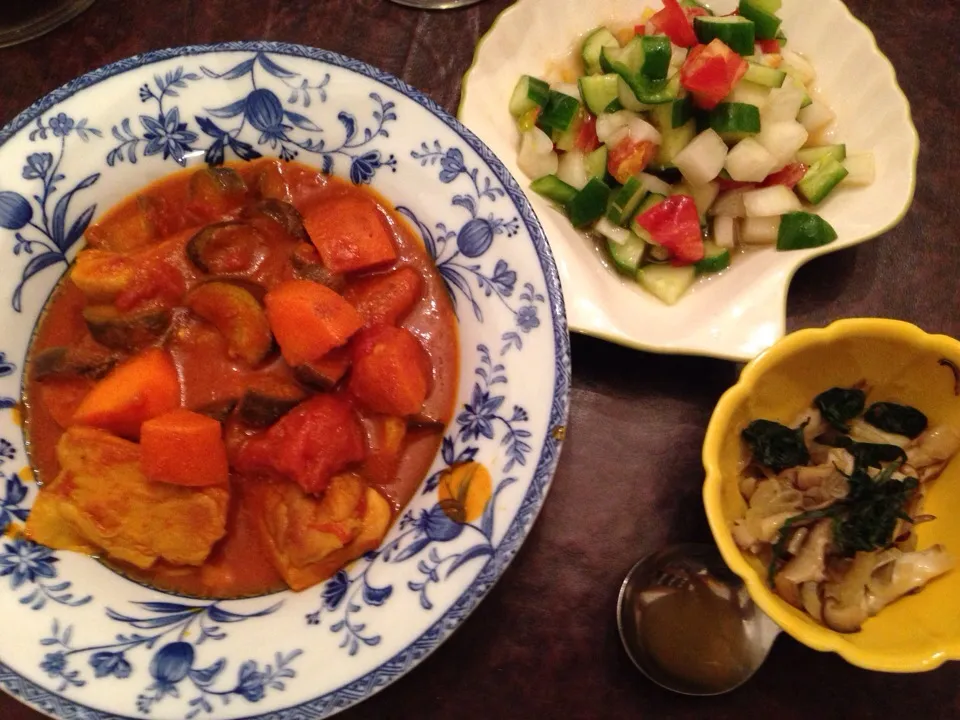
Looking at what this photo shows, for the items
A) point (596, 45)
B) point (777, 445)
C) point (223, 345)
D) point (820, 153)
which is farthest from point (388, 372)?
point (820, 153)

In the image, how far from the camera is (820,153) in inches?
104

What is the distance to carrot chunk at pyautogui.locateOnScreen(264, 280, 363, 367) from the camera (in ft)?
6.44

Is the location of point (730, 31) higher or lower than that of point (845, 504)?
higher

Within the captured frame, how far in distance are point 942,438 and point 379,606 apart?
5.34 ft

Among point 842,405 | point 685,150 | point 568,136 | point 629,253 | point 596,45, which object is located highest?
point 596,45

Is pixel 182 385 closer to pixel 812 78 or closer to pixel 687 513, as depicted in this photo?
pixel 687 513

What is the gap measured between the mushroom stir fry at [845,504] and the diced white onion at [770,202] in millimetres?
806

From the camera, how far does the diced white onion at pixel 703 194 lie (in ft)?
8.53

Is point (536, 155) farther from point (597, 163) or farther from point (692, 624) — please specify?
point (692, 624)

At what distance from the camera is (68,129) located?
212cm

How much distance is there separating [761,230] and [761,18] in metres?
0.81

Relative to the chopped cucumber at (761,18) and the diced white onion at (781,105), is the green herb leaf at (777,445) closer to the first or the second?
the diced white onion at (781,105)

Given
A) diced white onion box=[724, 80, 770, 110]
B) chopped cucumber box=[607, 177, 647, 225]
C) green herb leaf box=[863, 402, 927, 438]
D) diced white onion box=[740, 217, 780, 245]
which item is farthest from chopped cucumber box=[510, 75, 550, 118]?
green herb leaf box=[863, 402, 927, 438]

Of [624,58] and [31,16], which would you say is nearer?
[624,58]
